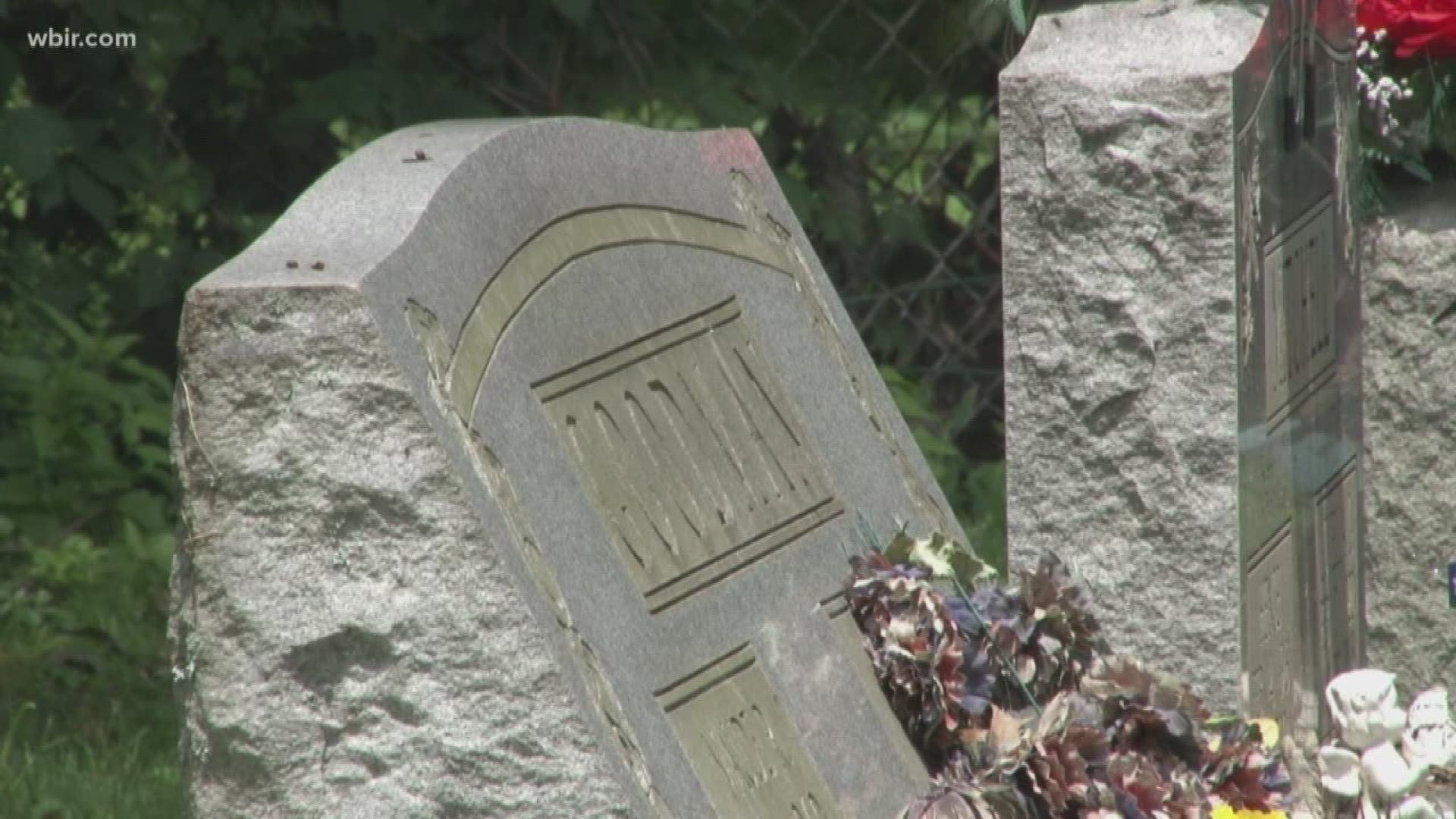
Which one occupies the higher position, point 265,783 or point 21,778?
point 21,778

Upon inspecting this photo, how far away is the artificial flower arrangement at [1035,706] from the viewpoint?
8.71 feet

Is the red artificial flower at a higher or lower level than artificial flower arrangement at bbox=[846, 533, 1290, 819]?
higher

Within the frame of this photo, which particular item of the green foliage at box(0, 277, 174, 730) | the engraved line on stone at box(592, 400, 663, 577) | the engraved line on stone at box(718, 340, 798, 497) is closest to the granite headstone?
the engraved line on stone at box(718, 340, 798, 497)

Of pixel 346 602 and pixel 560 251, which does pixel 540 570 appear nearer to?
pixel 346 602

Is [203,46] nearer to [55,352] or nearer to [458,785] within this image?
[55,352]

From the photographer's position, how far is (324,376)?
2.12 metres

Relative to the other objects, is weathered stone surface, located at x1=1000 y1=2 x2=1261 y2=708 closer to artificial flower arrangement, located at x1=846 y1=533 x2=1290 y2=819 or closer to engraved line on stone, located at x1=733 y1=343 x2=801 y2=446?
artificial flower arrangement, located at x1=846 y1=533 x2=1290 y2=819

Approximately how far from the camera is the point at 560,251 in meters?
2.52

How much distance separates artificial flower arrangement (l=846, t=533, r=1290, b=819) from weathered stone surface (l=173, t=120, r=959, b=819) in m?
0.06

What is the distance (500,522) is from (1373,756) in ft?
4.81

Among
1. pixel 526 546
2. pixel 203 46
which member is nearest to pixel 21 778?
pixel 526 546

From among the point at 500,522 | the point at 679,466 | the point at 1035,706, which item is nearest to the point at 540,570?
the point at 500,522

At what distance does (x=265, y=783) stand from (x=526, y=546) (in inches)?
13.5
